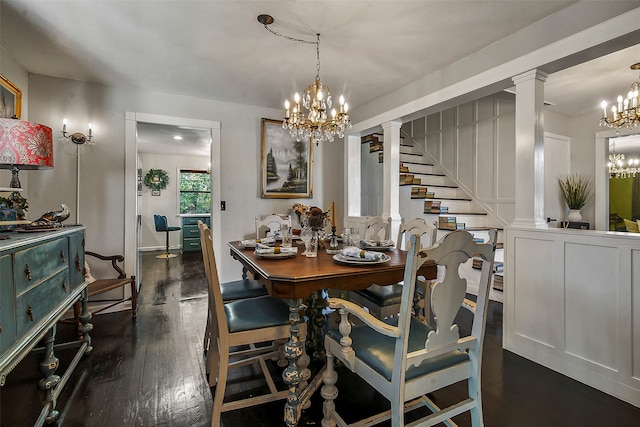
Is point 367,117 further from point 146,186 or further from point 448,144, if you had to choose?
point 146,186

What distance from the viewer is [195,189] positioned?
315 inches

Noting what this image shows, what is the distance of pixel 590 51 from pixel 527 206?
1.05 meters

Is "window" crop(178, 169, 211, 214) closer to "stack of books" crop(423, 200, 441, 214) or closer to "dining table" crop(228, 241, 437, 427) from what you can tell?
"stack of books" crop(423, 200, 441, 214)

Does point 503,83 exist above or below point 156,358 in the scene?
above

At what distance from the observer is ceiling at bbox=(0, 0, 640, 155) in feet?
6.80

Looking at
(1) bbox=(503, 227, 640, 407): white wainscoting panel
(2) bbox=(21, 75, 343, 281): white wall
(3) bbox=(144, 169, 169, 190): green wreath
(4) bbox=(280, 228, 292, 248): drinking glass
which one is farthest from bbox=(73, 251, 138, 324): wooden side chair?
(3) bbox=(144, 169, 169, 190): green wreath

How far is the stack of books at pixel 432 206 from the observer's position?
13.4 feet

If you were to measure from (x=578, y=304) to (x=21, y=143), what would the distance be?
3.34 metres

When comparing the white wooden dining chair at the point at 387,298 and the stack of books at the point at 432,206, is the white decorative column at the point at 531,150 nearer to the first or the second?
the white wooden dining chair at the point at 387,298

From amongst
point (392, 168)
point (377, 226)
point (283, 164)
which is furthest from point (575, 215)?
point (283, 164)

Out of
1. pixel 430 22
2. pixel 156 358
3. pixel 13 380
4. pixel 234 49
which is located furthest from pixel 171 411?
pixel 430 22

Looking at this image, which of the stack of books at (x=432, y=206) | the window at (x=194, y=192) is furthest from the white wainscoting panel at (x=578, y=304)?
the window at (x=194, y=192)

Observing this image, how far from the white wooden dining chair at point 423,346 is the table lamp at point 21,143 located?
1.73 m

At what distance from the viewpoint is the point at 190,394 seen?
5.91ft
